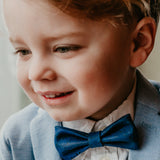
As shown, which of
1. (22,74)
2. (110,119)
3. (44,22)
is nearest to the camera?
(44,22)

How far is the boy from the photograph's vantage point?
2.64 feet

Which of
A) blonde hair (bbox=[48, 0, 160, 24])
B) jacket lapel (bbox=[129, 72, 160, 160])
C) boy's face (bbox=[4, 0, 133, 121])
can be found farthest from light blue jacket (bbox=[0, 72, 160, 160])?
blonde hair (bbox=[48, 0, 160, 24])

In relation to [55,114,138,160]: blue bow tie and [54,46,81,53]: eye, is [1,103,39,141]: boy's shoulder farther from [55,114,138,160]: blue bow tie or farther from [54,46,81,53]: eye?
[54,46,81,53]: eye

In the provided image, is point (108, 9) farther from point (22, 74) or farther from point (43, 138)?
point (43, 138)

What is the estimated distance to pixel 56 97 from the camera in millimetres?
892

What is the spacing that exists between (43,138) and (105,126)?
0.18 metres

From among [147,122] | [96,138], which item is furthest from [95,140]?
[147,122]

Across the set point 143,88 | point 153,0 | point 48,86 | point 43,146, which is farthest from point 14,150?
point 153,0

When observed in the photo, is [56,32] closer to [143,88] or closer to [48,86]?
[48,86]

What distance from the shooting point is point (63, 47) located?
843 mm

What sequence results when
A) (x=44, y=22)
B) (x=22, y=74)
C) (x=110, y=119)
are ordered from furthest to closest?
(x=110, y=119), (x=22, y=74), (x=44, y=22)

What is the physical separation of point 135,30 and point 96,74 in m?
0.16

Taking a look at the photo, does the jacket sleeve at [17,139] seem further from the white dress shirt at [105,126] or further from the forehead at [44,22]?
the forehead at [44,22]

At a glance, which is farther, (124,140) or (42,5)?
(124,140)
